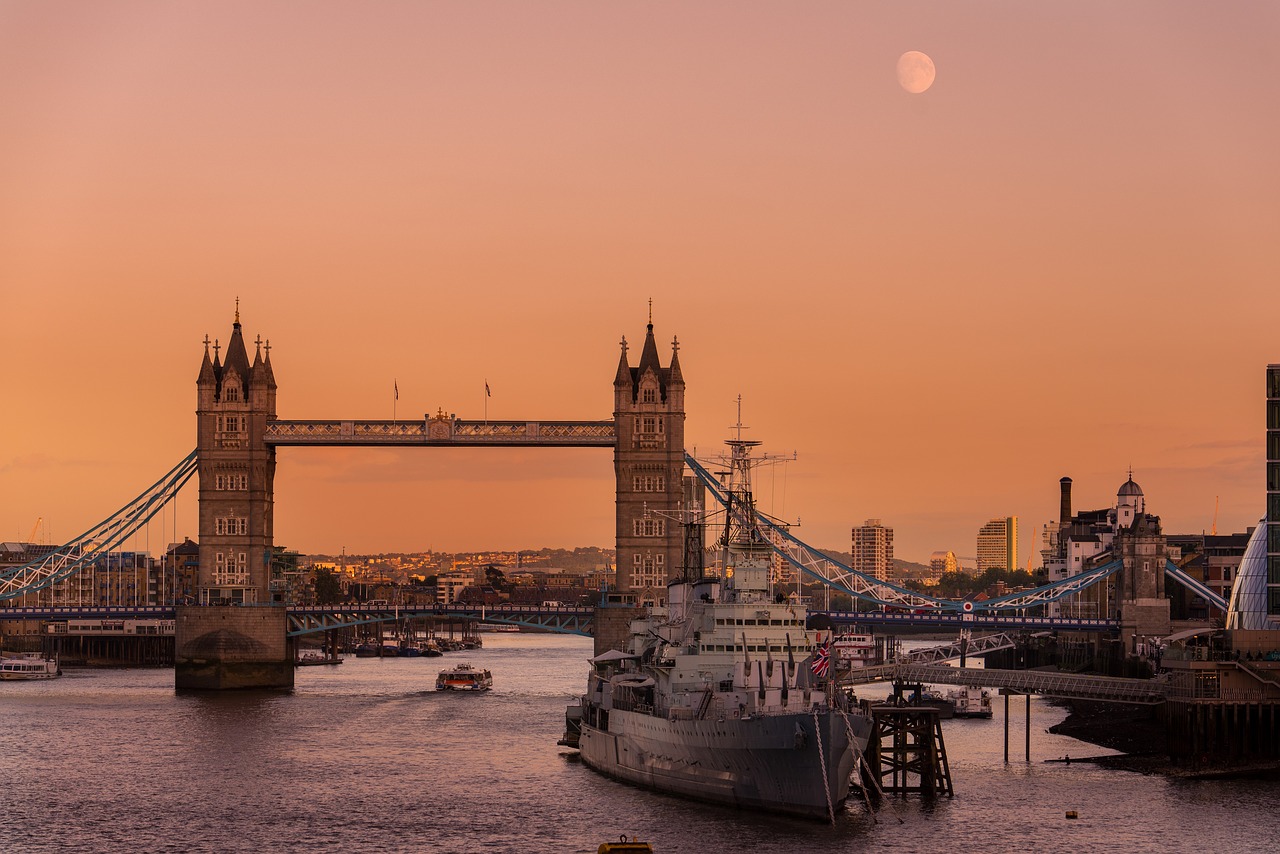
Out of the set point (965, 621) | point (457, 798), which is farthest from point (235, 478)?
point (457, 798)

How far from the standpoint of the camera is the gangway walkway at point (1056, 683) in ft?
260

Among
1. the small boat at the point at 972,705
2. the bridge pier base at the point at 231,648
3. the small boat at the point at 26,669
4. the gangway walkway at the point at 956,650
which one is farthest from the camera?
the small boat at the point at 26,669

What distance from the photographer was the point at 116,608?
130 metres

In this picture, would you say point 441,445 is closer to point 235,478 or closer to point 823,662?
point 235,478

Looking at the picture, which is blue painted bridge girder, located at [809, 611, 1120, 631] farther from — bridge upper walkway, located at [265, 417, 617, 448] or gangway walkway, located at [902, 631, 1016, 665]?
bridge upper walkway, located at [265, 417, 617, 448]

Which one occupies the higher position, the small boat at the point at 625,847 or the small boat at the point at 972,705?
the small boat at the point at 972,705

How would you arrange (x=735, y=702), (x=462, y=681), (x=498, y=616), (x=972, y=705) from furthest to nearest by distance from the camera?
(x=498, y=616), (x=462, y=681), (x=972, y=705), (x=735, y=702)

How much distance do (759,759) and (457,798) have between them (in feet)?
45.1

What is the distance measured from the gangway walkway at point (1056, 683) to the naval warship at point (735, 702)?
10.3 m

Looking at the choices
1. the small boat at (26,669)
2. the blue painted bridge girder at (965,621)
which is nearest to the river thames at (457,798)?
the blue painted bridge girder at (965,621)

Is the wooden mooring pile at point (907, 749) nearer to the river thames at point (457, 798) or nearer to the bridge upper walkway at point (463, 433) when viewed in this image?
the river thames at point (457, 798)

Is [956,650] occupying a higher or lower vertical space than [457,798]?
higher

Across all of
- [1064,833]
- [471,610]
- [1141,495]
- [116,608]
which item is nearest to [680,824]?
[1064,833]

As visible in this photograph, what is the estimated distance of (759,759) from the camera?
60.6 meters
